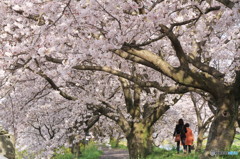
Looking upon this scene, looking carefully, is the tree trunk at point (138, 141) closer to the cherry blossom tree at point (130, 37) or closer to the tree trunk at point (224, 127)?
the cherry blossom tree at point (130, 37)

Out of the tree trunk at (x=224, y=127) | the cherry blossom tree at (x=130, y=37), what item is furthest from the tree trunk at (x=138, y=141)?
the tree trunk at (x=224, y=127)

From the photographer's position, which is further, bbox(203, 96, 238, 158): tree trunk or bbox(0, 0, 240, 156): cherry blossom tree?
bbox(203, 96, 238, 158): tree trunk

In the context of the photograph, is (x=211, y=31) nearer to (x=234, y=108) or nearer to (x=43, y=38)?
(x=234, y=108)

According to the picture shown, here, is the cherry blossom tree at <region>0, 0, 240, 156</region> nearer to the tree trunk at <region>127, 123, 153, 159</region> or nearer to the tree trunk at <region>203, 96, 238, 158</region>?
the tree trunk at <region>203, 96, 238, 158</region>

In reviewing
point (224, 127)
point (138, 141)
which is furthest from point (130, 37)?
point (138, 141)

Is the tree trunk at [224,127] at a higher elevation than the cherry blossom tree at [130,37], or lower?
lower

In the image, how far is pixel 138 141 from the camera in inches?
504

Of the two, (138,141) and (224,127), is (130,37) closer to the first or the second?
(224,127)

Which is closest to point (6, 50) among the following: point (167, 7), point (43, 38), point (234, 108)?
point (43, 38)

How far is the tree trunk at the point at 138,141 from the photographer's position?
41.7 ft

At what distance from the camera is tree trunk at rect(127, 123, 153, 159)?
1273cm

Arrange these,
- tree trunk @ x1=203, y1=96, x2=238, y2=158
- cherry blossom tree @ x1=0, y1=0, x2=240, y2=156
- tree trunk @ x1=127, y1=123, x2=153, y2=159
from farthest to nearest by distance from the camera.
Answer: tree trunk @ x1=127, y1=123, x2=153, y2=159
tree trunk @ x1=203, y1=96, x2=238, y2=158
cherry blossom tree @ x1=0, y1=0, x2=240, y2=156

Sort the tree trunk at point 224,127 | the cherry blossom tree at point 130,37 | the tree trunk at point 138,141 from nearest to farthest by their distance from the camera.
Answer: the cherry blossom tree at point 130,37, the tree trunk at point 224,127, the tree trunk at point 138,141

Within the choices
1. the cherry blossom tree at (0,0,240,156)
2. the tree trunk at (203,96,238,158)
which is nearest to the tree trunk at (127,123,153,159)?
the cherry blossom tree at (0,0,240,156)
